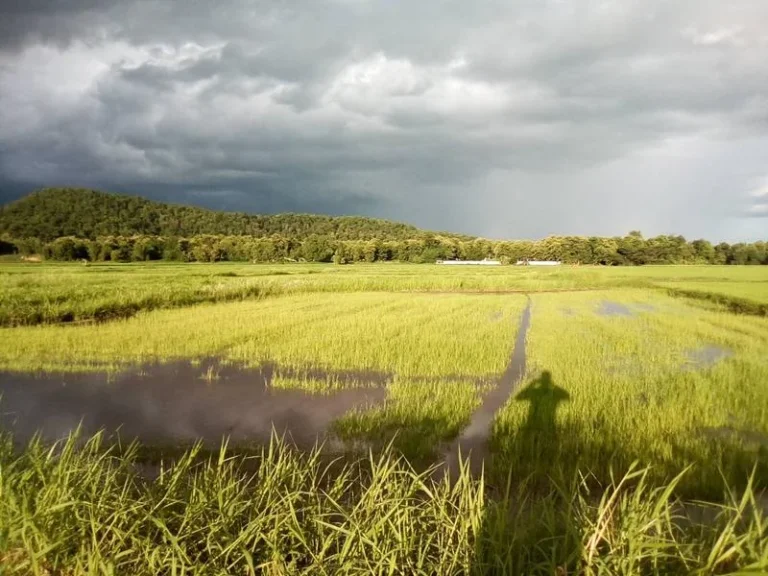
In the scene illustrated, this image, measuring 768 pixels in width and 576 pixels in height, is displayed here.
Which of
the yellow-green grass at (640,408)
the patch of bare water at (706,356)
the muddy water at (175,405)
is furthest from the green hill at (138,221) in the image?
the patch of bare water at (706,356)

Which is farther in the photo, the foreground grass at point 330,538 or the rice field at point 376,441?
the rice field at point 376,441

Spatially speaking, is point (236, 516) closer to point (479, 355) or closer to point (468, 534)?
point (468, 534)

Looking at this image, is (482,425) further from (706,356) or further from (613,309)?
(613,309)

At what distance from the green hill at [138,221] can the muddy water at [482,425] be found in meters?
50.7

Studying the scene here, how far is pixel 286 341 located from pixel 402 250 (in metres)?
72.9

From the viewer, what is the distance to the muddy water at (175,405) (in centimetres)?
602

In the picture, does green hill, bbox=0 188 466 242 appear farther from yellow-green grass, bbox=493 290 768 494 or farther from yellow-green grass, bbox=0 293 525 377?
Answer: yellow-green grass, bbox=493 290 768 494

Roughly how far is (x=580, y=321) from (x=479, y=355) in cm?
751

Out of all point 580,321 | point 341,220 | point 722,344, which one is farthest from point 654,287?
point 341,220

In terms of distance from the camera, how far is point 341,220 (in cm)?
12312

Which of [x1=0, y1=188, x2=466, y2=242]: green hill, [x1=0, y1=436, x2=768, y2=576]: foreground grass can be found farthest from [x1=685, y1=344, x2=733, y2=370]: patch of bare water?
[x1=0, y1=188, x2=466, y2=242]: green hill

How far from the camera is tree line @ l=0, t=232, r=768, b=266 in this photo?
53.0 metres

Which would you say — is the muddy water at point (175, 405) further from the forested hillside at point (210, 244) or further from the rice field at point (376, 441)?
the forested hillside at point (210, 244)

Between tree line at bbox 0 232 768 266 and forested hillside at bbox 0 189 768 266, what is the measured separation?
13 centimetres
